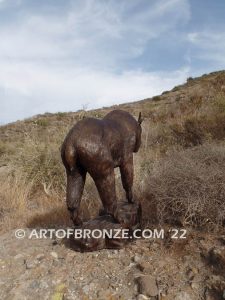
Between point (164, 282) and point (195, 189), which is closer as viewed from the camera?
point (164, 282)

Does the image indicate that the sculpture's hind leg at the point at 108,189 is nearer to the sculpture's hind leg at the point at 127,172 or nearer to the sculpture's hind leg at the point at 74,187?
the sculpture's hind leg at the point at 74,187

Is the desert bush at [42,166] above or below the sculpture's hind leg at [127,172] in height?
below

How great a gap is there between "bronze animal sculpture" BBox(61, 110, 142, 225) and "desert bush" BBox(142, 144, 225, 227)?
0.52m

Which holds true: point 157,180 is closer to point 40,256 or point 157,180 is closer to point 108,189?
point 108,189

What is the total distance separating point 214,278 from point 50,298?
4.21 feet

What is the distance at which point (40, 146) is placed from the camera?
7684mm

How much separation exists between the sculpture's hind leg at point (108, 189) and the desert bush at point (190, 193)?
535 mm

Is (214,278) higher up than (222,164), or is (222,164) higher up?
(222,164)

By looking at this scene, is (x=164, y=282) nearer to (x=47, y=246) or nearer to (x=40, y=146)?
(x=47, y=246)

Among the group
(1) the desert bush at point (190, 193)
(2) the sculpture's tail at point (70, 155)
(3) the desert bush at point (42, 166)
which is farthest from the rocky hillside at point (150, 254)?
(3) the desert bush at point (42, 166)

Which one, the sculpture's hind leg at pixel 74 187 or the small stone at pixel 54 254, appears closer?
the sculpture's hind leg at pixel 74 187

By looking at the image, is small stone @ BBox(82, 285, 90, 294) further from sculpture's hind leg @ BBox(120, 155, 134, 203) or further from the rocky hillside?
sculpture's hind leg @ BBox(120, 155, 134, 203)

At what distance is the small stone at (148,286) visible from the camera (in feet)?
9.76

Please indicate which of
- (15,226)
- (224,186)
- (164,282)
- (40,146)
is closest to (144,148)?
(40,146)
